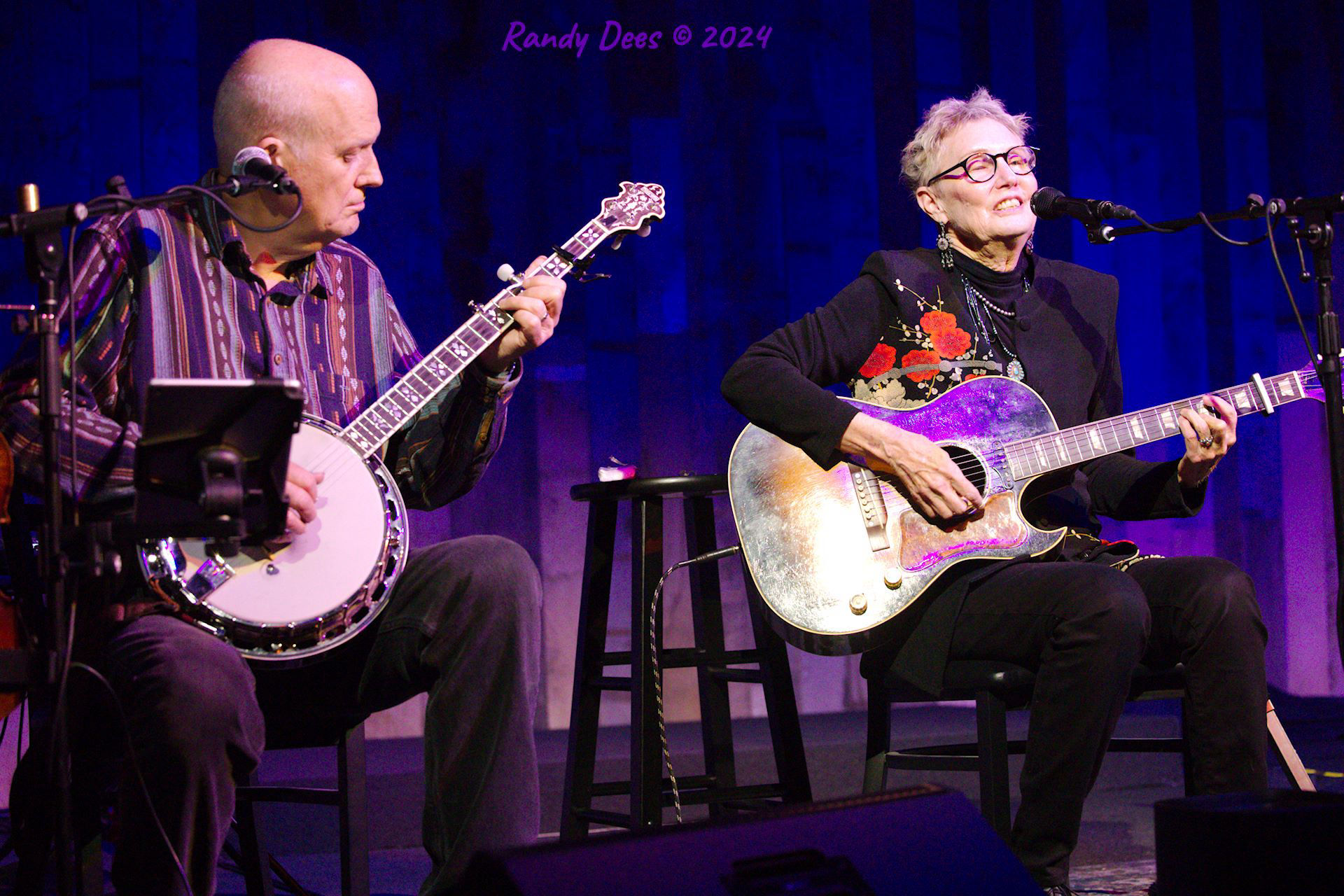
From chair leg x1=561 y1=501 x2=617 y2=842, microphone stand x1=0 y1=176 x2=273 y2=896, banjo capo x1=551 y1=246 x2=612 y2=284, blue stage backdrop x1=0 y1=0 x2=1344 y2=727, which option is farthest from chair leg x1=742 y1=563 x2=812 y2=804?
blue stage backdrop x1=0 y1=0 x2=1344 y2=727

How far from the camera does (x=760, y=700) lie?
464 cm

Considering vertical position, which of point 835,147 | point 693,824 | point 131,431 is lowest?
point 693,824

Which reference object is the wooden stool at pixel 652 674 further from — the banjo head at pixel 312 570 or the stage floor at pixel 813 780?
the banjo head at pixel 312 570

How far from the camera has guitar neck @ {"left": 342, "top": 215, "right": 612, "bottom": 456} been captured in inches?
83.4

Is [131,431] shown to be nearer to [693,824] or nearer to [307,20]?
[693,824]

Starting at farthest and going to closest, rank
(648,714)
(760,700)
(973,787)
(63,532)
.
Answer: (760,700) < (973,787) < (648,714) < (63,532)

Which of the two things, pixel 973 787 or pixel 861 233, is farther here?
pixel 861 233

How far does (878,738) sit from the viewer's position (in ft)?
8.18

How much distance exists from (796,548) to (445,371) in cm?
72

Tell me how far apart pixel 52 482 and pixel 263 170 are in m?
0.52

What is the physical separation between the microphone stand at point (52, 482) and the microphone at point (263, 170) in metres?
0.15

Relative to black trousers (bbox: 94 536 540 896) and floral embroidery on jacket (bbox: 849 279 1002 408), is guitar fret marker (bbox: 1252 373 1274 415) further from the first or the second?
black trousers (bbox: 94 536 540 896)

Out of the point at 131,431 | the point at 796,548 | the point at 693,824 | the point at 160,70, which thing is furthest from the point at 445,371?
the point at 160,70

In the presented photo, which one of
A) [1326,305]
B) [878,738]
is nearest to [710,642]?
[878,738]
